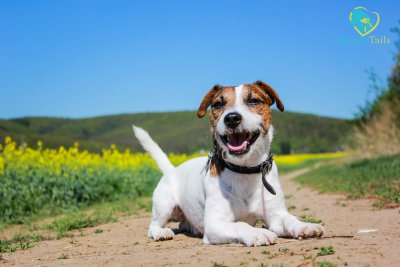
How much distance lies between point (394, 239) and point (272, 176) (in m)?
1.42

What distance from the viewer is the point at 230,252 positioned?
14.1ft

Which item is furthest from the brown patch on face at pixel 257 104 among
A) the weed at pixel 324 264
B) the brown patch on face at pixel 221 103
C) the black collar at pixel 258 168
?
the weed at pixel 324 264

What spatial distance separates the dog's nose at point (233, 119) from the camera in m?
4.78

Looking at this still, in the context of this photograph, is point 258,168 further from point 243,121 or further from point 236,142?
point 243,121

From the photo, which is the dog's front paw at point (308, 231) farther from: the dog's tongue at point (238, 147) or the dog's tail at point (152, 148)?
the dog's tail at point (152, 148)

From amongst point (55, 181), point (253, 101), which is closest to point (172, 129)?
point (55, 181)

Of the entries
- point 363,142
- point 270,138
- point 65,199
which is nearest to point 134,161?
point 65,199

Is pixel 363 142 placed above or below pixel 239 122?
below

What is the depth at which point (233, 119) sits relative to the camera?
4785mm

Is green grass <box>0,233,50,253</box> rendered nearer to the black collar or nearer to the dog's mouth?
the black collar

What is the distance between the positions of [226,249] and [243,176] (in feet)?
3.21

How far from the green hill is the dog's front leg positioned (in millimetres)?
60133

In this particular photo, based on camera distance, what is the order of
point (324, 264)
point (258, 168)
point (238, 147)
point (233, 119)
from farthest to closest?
→ point (258, 168) → point (238, 147) → point (233, 119) → point (324, 264)

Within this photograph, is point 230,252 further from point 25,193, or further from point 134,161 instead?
point 134,161
